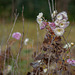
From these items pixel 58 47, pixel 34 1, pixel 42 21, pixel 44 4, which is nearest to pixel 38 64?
pixel 58 47

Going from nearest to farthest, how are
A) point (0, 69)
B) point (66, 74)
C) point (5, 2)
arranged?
1. point (66, 74)
2. point (0, 69)
3. point (5, 2)

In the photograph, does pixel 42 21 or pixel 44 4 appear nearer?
pixel 42 21

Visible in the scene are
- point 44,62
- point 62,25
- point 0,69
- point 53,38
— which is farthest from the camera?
point 0,69

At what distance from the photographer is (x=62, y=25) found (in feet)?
3.74

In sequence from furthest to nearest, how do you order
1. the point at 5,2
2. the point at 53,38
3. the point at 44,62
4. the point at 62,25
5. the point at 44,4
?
the point at 5,2 < the point at 44,4 < the point at 44,62 < the point at 53,38 < the point at 62,25

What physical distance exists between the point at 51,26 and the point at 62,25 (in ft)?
0.26

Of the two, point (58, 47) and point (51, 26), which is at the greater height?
point (51, 26)

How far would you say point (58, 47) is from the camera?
1.34 meters

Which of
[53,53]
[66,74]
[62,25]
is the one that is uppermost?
[62,25]

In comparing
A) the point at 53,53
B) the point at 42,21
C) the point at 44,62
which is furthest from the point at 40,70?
the point at 42,21

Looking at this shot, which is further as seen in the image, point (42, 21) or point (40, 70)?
point (40, 70)

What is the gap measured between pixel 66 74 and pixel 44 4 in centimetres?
1213

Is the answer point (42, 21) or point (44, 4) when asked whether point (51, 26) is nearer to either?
point (42, 21)

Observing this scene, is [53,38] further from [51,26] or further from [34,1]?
[34,1]
